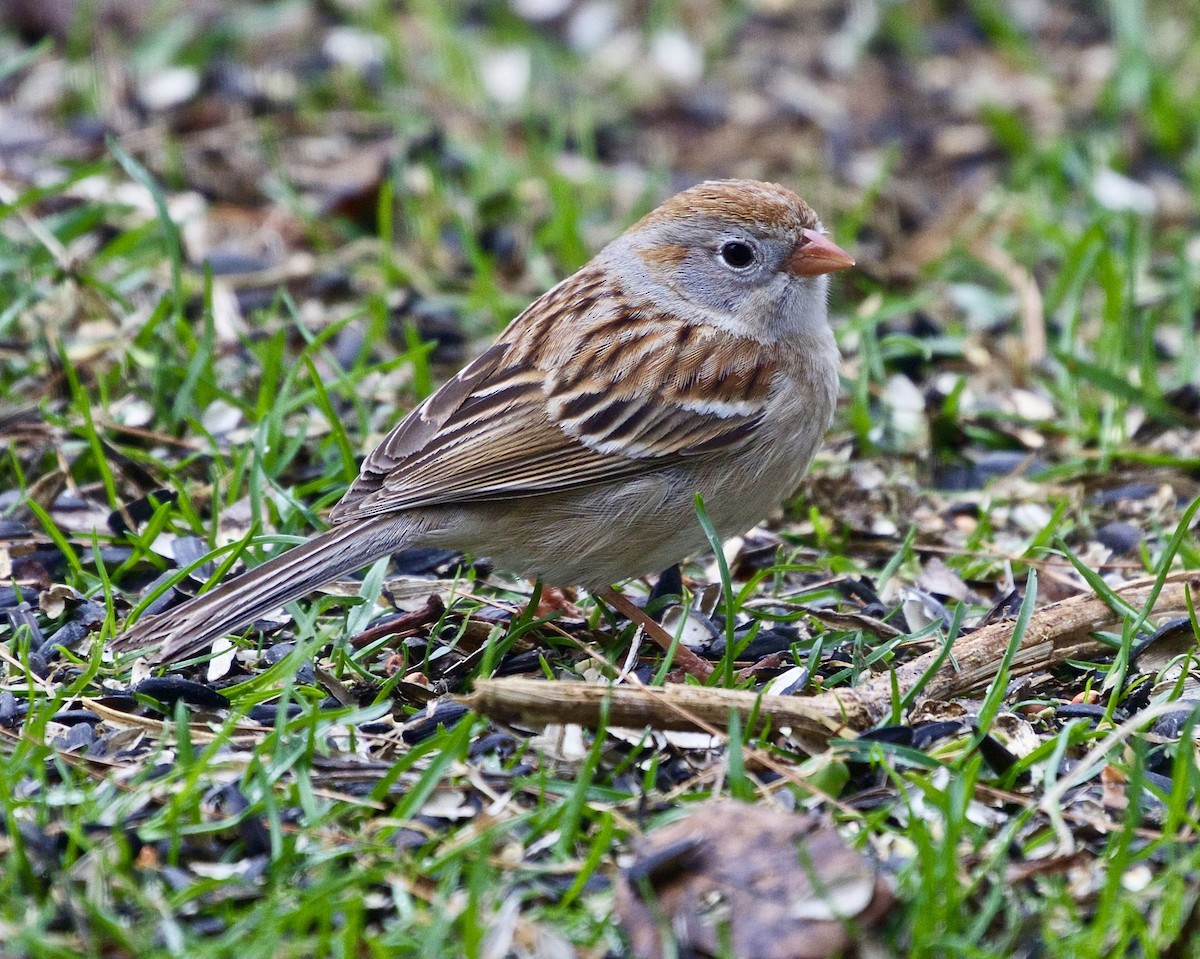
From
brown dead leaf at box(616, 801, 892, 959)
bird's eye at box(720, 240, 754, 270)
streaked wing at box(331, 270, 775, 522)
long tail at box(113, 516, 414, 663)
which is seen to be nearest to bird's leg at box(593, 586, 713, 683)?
streaked wing at box(331, 270, 775, 522)

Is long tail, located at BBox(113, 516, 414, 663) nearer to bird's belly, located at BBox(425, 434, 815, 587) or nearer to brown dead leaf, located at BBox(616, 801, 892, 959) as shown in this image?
bird's belly, located at BBox(425, 434, 815, 587)

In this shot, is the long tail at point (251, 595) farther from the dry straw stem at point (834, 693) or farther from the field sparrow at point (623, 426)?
the dry straw stem at point (834, 693)

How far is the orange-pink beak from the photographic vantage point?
3.81 metres

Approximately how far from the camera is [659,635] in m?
3.59

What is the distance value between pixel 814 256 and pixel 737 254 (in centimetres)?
20

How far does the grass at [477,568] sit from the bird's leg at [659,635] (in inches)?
4.3

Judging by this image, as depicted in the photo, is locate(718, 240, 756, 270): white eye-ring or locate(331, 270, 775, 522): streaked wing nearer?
locate(331, 270, 775, 522): streaked wing

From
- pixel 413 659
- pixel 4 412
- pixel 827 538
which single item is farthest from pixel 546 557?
pixel 4 412

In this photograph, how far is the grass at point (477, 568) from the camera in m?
2.71

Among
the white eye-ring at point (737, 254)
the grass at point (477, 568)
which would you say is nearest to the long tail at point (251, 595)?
the grass at point (477, 568)

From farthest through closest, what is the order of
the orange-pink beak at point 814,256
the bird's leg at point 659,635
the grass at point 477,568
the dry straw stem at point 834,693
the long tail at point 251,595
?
1. the orange-pink beak at point 814,256
2. the bird's leg at point 659,635
3. the long tail at point 251,595
4. the dry straw stem at point 834,693
5. the grass at point 477,568

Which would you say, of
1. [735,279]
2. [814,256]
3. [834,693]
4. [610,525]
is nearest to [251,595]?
→ [610,525]

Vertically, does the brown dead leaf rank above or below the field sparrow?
below

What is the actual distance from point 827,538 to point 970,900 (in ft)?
5.33
